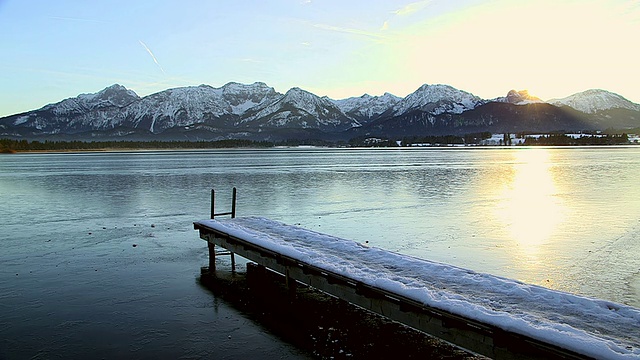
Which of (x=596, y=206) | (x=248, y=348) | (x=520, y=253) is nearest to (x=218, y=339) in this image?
(x=248, y=348)

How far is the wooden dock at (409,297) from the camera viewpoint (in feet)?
24.0

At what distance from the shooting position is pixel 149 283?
1355cm

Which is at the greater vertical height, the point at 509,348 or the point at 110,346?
the point at 509,348

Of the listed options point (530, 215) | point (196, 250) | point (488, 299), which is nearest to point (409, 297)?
point (488, 299)

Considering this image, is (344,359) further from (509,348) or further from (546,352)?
(546,352)

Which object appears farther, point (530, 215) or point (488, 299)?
point (530, 215)

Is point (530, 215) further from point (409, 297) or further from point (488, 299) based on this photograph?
point (409, 297)

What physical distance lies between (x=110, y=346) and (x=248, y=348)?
269 centimetres

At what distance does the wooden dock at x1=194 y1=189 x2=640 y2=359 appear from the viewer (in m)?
7.32

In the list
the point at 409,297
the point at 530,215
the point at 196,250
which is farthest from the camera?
the point at 530,215

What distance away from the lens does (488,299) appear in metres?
9.35

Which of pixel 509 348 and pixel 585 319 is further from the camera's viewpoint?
pixel 585 319

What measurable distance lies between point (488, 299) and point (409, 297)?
59.6 inches

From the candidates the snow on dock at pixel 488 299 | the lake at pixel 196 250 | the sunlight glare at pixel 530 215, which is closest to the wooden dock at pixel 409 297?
the snow on dock at pixel 488 299
